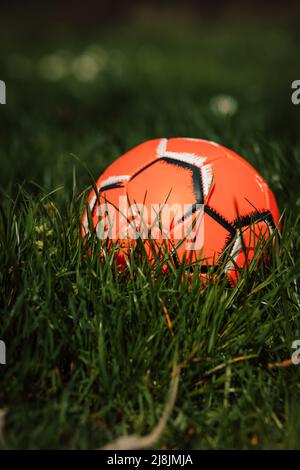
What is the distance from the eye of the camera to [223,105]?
5.21 metres

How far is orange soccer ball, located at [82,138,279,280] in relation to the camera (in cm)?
219

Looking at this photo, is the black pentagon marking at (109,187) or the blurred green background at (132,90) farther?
the blurred green background at (132,90)

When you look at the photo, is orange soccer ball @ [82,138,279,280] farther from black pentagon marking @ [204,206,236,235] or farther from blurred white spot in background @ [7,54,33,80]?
blurred white spot in background @ [7,54,33,80]

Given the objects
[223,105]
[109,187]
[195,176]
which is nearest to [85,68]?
[223,105]

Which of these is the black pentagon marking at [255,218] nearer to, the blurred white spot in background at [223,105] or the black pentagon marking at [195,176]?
the black pentagon marking at [195,176]

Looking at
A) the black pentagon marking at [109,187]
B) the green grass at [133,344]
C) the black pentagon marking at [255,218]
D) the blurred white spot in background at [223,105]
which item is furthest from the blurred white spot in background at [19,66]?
the black pentagon marking at [255,218]

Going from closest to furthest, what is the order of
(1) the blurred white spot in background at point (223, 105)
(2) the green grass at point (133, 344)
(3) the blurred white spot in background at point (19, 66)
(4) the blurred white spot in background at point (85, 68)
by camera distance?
(2) the green grass at point (133, 344) → (1) the blurred white spot in background at point (223, 105) → (4) the blurred white spot in background at point (85, 68) → (3) the blurred white spot in background at point (19, 66)

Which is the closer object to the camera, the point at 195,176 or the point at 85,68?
the point at 195,176

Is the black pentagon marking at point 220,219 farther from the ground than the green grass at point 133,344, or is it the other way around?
the black pentagon marking at point 220,219

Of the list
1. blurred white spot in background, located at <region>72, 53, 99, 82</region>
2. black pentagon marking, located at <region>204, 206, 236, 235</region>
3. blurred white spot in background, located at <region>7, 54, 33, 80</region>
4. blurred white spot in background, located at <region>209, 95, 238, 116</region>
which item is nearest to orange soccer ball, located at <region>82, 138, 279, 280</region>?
black pentagon marking, located at <region>204, 206, 236, 235</region>

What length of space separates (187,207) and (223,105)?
322 cm

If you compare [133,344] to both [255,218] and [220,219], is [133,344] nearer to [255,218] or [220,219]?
[220,219]

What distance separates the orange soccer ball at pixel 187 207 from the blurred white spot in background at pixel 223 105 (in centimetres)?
249

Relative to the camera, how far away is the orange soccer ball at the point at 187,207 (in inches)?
86.1
